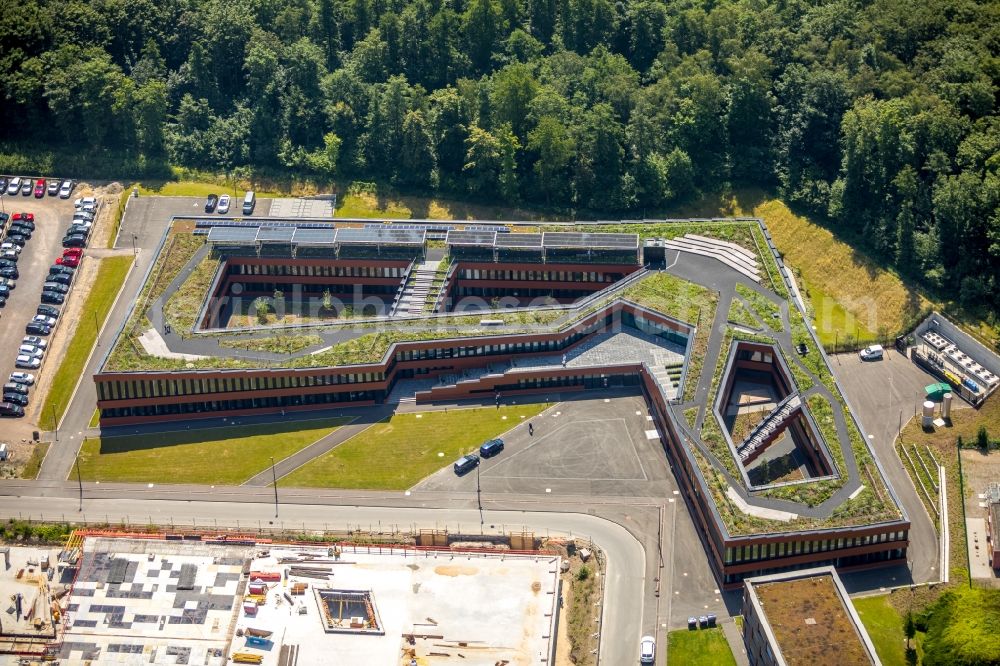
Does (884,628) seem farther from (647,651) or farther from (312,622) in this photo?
(312,622)

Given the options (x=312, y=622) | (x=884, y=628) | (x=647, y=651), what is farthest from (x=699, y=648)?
(x=312, y=622)

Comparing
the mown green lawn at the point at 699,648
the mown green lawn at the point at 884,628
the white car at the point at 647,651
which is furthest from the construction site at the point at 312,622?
the mown green lawn at the point at 884,628

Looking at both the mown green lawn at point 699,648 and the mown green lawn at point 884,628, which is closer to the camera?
the mown green lawn at point 884,628

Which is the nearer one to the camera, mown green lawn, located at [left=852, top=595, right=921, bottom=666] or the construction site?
mown green lawn, located at [left=852, top=595, right=921, bottom=666]

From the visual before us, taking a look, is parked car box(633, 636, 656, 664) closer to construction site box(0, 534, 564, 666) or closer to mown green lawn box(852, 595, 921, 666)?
construction site box(0, 534, 564, 666)

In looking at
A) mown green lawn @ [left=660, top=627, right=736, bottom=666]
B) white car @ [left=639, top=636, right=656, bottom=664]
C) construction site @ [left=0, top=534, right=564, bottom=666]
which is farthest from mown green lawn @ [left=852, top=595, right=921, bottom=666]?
construction site @ [left=0, top=534, right=564, bottom=666]

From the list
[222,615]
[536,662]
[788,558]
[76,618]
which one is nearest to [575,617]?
[536,662]

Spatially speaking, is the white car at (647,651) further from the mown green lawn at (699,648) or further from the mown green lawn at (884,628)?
the mown green lawn at (884,628)

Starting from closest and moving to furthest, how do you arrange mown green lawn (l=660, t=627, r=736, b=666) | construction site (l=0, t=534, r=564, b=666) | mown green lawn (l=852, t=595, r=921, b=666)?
mown green lawn (l=852, t=595, r=921, b=666) → mown green lawn (l=660, t=627, r=736, b=666) → construction site (l=0, t=534, r=564, b=666)
